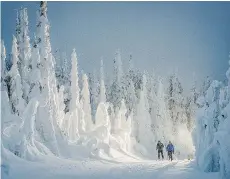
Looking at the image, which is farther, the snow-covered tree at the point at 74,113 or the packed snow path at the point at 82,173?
the snow-covered tree at the point at 74,113

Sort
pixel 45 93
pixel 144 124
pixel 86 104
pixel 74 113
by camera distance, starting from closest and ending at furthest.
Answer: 1. pixel 45 93
2. pixel 74 113
3. pixel 86 104
4. pixel 144 124

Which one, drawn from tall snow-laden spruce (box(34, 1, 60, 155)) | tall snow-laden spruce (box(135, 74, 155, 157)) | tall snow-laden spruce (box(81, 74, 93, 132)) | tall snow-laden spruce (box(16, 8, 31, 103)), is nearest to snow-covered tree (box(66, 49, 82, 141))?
tall snow-laden spruce (box(16, 8, 31, 103))

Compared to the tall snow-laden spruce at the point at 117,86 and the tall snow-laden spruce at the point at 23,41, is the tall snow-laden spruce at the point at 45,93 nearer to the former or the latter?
the tall snow-laden spruce at the point at 23,41

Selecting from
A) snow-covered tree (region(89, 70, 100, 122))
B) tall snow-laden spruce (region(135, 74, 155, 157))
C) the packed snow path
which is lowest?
the packed snow path

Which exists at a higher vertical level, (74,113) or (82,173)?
(74,113)

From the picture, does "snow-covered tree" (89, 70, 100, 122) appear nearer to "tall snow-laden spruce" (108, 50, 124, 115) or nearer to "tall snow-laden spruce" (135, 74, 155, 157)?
"tall snow-laden spruce" (108, 50, 124, 115)

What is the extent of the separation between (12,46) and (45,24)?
42.0 ft

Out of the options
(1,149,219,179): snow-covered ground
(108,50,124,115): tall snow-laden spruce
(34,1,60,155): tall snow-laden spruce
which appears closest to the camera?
(1,149,219,179): snow-covered ground

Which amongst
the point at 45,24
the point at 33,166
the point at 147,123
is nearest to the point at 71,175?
the point at 33,166

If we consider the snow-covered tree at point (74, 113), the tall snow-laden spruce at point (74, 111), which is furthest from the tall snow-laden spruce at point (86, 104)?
the snow-covered tree at point (74, 113)

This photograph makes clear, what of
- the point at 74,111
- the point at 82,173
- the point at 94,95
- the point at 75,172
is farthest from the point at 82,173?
the point at 94,95

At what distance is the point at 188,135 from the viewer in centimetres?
6300

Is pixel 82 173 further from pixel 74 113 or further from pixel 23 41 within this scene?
pixel 23 41

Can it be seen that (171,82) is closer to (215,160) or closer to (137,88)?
(137,88)
